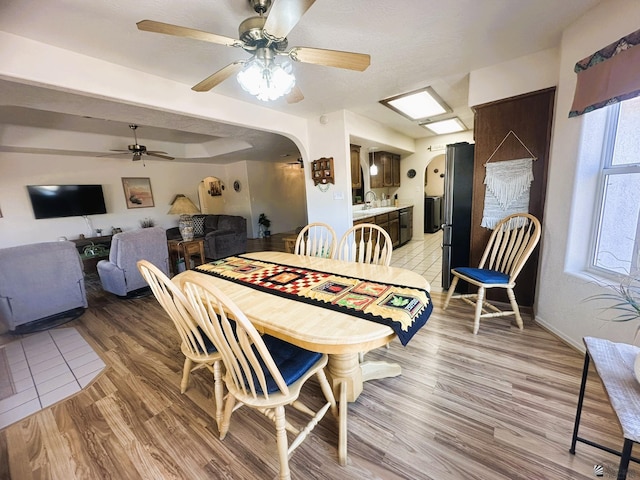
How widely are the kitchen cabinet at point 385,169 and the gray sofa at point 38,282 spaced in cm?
496

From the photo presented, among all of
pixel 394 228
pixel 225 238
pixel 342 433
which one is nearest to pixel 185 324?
pixel 342 433

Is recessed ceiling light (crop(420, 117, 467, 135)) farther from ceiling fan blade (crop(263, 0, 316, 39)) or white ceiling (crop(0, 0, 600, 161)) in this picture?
ceiling fan blade (crop(263, 0, 316, 39))

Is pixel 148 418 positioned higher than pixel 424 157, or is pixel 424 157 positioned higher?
pixel 424 157

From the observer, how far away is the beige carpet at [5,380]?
184 cm

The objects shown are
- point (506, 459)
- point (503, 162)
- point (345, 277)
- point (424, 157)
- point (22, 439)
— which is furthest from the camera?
point (424, 157)

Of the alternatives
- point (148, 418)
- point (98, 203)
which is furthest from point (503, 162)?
point (98, 203)

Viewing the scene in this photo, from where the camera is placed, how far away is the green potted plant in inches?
297

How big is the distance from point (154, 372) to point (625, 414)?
102 inches

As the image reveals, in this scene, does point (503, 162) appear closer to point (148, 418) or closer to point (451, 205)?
point (451, 205)

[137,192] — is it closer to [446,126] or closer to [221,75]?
[221,75]

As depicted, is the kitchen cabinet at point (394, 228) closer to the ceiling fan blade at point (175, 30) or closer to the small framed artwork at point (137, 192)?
the ceiling fan blade at point (175, 30)

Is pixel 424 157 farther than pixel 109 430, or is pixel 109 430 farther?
pixel 424 157

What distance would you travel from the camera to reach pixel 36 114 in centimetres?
340

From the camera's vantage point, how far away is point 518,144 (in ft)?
7.88
